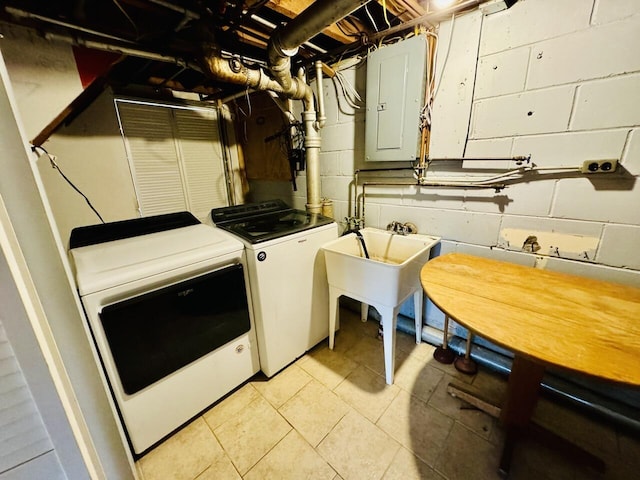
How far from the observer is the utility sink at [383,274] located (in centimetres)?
142

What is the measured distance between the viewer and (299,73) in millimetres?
1963

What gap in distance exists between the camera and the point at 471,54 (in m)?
1.41

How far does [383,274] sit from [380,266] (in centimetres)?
5

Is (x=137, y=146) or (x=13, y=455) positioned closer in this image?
(x=13, y=455)

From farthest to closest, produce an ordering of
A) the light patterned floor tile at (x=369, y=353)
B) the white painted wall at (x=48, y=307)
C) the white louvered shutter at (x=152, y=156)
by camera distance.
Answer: the white louvered shutter at (x=152, y=156) → the light patterned floor tile at (x=369, y=353) → the white painted wall at (x=48, y=307)

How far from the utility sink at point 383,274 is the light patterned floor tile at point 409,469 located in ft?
1.36

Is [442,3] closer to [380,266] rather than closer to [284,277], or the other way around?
[380,266]

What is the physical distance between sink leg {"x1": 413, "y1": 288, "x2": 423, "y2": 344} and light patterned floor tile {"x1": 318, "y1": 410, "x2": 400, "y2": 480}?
2.51ft

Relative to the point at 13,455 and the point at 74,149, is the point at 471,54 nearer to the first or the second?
the point at 13,455

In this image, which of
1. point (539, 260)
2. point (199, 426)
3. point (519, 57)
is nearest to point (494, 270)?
point (539, 260)

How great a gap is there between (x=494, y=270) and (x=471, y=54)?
A: 1205 mm

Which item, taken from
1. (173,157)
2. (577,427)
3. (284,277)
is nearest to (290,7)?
(284,277)

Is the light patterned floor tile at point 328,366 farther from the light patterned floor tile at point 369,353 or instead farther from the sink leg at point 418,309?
the sink leg at point 418,309

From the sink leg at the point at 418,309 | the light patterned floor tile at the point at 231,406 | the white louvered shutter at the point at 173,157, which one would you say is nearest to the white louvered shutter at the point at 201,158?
the white louvered shutter at the point at 173,157
